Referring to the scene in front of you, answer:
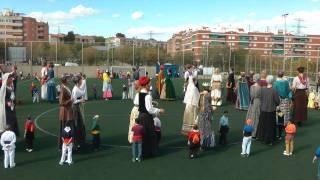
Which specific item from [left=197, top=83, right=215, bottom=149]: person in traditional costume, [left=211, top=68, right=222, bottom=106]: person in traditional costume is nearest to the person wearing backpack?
[left=197, top=83, right=215, bottom=149]: person in traditional costume

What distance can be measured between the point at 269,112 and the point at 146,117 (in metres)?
3.87

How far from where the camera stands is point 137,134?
952cm

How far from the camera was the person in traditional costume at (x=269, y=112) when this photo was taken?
38.0 feet

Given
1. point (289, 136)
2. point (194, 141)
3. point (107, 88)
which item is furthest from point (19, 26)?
point (289, 136)

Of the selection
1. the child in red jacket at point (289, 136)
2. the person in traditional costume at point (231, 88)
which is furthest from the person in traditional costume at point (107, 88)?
the child in red jacket at point (289, 136)

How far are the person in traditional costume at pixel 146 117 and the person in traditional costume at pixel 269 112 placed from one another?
3.42 meters

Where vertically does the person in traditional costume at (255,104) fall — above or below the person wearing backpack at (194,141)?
above

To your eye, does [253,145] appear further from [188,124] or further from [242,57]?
[242,57]

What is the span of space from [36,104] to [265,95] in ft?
43.5

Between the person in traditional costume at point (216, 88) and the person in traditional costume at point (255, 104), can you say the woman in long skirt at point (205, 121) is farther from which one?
the person in traditional costume at point (216, 88)

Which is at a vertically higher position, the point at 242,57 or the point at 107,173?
the point at 242,57

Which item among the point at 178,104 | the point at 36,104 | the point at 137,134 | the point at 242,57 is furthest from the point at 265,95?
the point at 242,57

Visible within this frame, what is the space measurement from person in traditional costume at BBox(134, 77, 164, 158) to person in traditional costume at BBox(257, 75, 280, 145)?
342 cm

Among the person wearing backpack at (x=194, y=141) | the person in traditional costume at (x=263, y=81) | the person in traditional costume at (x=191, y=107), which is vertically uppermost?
the person in traditional costume at (x=263, y=81)
